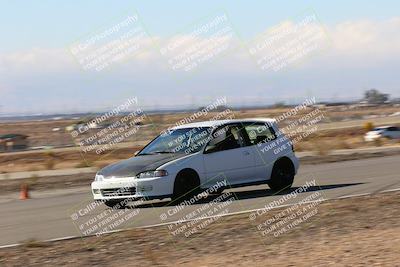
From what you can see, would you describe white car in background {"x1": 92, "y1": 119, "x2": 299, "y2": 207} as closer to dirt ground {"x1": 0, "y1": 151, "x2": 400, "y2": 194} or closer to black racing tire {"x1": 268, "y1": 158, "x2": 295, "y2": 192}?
black racing tire {"x1": 268, "y1": 158, "x2": 295, "y2": 192}

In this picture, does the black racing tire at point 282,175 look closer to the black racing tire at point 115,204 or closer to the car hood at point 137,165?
the car hood at point 137,165

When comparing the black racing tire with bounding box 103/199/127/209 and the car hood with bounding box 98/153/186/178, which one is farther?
the black racing tire with bounding box 103/199/127/209

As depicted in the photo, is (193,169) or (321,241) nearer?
(321,241)

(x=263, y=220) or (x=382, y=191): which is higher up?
(x=263, y=220)

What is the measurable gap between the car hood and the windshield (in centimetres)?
31

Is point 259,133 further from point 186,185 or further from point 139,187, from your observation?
point 139,187

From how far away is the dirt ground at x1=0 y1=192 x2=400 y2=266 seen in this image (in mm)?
9242

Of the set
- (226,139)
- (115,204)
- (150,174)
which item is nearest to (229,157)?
(226,139)

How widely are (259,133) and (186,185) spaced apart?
2.75 meters

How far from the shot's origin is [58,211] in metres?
15.8

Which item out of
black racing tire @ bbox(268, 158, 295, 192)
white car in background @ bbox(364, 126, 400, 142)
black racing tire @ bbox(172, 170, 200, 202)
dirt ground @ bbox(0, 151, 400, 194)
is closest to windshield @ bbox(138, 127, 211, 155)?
black racing tire @ bbox(172, 170, 200, 202)

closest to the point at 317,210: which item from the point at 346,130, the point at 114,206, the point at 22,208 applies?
the point at 114,206

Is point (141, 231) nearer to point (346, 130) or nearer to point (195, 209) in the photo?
point (195, 209)

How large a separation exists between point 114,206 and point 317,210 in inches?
163
